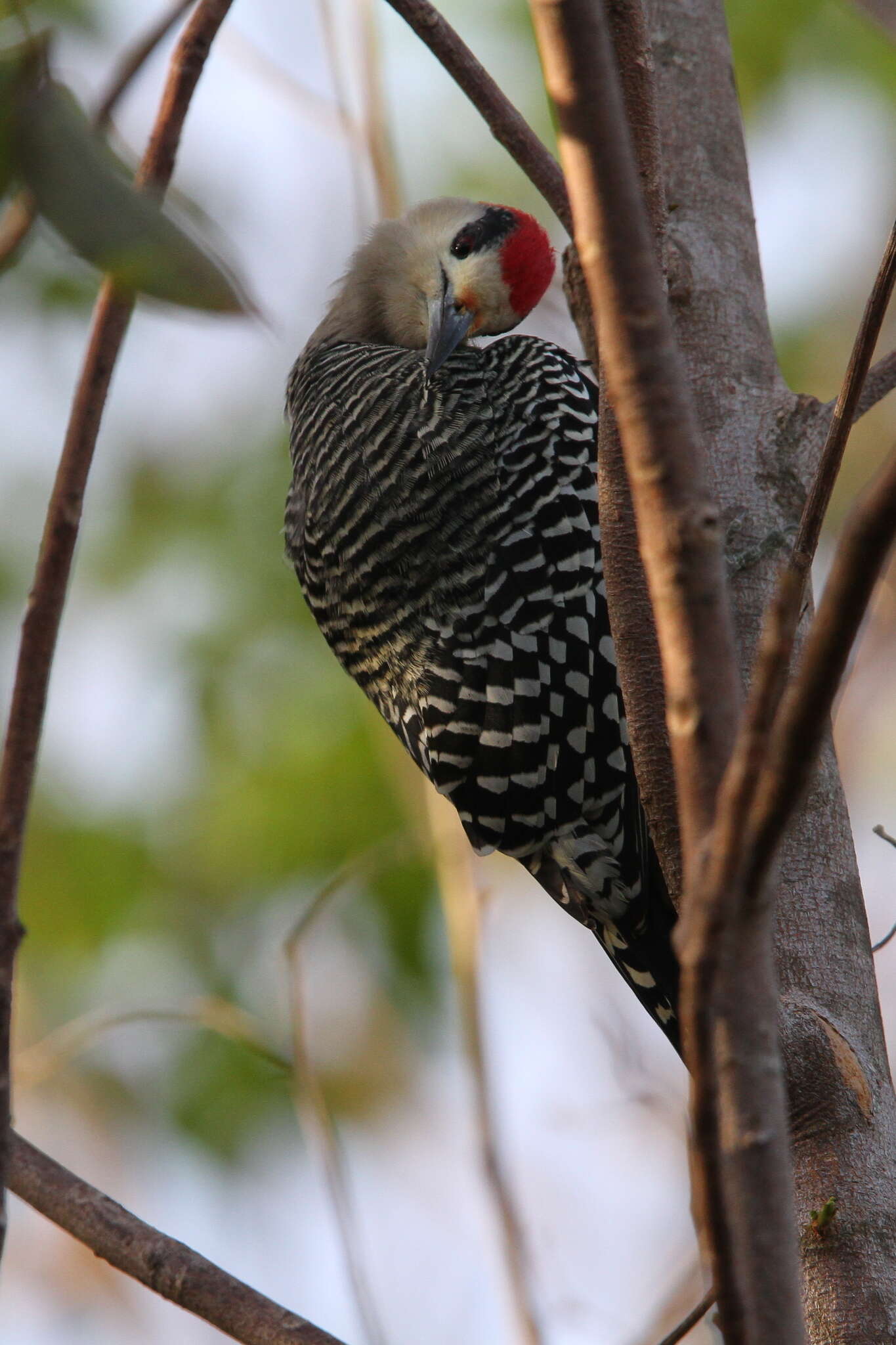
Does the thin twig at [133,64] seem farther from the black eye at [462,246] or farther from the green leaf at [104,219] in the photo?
the black eye at [462,246]

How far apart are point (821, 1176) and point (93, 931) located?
431 centimetres

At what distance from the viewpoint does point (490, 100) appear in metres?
2.43

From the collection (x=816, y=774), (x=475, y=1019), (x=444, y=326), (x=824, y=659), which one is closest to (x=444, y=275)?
(x=444, y=326)

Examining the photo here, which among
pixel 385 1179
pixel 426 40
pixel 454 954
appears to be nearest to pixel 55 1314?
pixel 385 1179

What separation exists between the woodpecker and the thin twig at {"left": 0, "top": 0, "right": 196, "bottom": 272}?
4.32 ft

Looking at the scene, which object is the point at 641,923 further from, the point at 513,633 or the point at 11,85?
the point at 11,85

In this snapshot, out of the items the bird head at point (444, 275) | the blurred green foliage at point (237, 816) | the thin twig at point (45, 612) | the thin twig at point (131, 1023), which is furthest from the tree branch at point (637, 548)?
the blurred green foliage at point (237, 816)

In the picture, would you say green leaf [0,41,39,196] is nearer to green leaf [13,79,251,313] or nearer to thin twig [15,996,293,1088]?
green leaf [13,79,251,313]

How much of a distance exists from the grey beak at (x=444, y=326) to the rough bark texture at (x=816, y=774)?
0.80 m

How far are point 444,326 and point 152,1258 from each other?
2.38m

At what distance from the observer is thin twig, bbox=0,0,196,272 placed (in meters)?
0.95

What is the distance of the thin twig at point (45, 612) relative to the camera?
1128 millimetres

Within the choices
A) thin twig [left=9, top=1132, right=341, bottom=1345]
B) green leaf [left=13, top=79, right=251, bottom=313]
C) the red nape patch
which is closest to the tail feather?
thin twig [left=9, top=1132, right=341, bottom=1345]

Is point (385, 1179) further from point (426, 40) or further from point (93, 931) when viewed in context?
point (426, 40)
